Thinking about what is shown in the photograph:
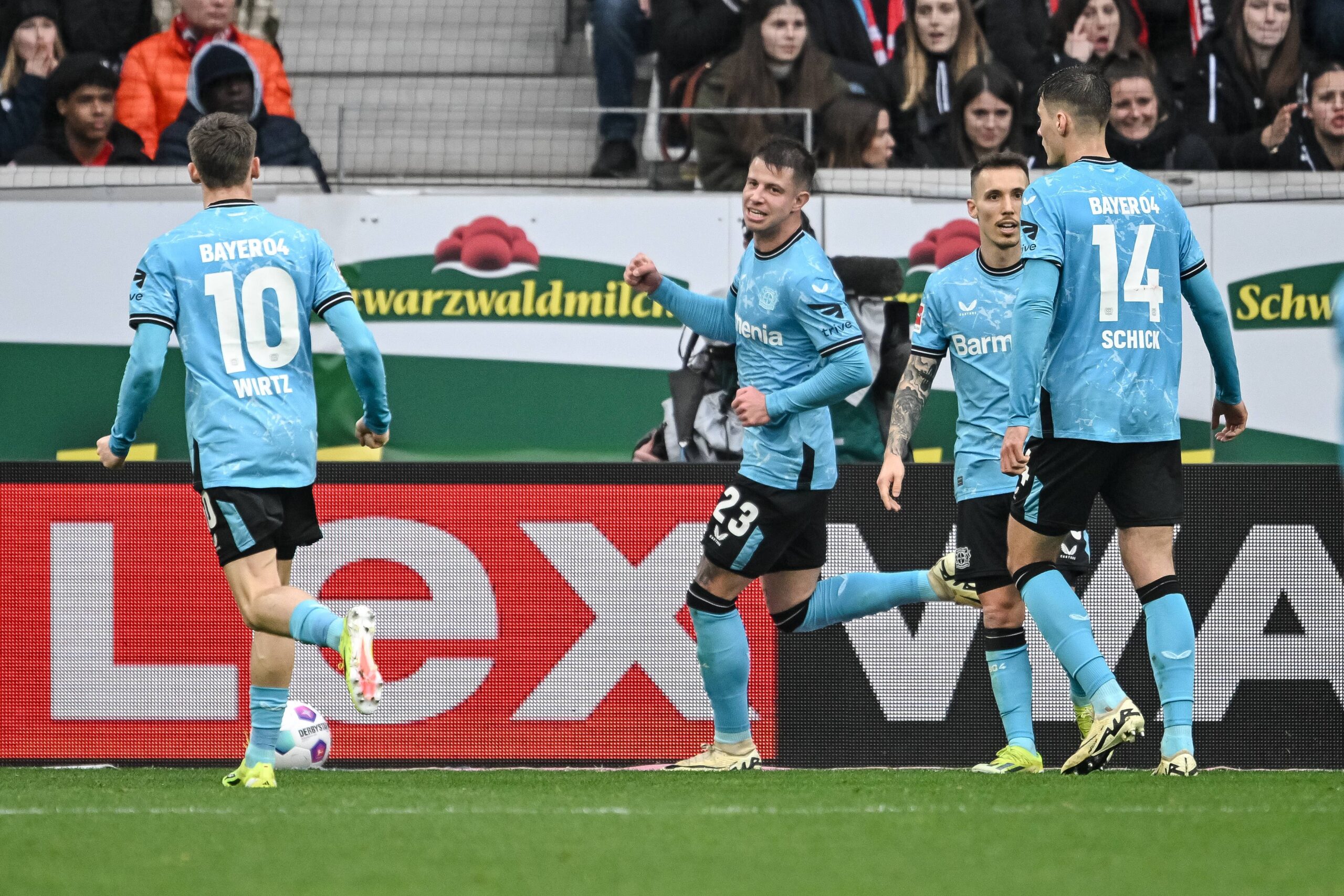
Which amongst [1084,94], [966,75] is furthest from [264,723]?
[966,75]

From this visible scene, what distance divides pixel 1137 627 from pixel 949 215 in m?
3.03

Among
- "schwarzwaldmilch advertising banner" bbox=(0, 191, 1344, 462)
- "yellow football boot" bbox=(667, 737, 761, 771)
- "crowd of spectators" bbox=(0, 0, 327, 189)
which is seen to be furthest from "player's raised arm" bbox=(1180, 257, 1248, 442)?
"crowd of spectators" bbox=(0, 0, 327, 189)

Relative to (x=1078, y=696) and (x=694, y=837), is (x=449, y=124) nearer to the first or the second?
(x=1078, y=696)

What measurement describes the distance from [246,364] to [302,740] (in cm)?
167

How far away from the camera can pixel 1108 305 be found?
16.2 ft

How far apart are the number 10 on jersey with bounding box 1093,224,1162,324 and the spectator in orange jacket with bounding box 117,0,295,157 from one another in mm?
5916

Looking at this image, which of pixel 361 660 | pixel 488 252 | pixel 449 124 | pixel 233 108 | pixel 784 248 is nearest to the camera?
pixel 361 660

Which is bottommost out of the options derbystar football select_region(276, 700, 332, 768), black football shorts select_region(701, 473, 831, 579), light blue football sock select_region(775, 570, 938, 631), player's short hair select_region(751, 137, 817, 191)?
derbystar football select_region(276, 700, 332, 768)

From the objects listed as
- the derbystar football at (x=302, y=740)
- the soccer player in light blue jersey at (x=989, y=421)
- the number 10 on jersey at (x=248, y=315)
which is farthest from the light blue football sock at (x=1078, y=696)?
the number 10 on jersey at (x=248, y=315)

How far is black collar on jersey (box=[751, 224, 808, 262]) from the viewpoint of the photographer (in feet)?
18.4

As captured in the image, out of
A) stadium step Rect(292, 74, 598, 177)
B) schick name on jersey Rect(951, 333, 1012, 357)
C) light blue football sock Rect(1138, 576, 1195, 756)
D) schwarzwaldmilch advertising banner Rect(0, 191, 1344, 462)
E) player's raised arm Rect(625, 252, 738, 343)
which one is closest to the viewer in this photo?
light blue football sock Rect(1138, 576, 1195, 756)

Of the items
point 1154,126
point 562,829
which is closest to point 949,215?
point 1154,126

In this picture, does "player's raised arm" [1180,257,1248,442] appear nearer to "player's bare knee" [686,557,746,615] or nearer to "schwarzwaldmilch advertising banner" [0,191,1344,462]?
"player's bare knee" [686,557,746,615]

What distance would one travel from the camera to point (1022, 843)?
12.1 ft
